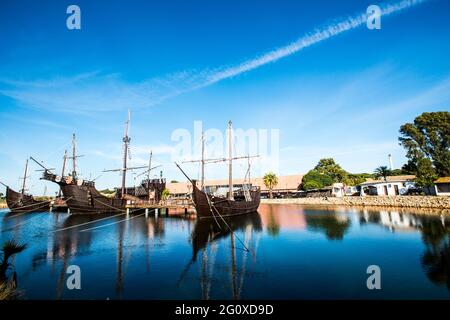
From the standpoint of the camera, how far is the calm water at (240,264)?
31.2ft

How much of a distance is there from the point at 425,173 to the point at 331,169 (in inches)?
1271

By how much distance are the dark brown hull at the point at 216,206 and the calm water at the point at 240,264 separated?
21.1 feet

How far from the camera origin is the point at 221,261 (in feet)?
45.1

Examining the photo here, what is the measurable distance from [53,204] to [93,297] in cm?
5032

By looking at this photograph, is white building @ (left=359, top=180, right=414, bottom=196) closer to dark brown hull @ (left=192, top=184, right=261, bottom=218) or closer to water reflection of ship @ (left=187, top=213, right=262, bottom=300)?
dark brown hull @ (left=192, top=184, right=261, bottom=218)

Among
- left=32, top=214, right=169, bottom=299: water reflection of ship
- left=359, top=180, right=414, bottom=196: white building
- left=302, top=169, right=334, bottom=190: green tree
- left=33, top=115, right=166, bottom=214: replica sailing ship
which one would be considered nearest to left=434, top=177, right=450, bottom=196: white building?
left=359, top=180, right=414, bottom=196: white building

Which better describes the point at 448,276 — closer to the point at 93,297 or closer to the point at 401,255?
A: the point at 401,255

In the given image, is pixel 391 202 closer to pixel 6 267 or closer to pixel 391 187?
pixel 391 187

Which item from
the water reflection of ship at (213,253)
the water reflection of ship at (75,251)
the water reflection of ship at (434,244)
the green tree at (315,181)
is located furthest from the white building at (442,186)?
the water reflection of ship at (75,251)

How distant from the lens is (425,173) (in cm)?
3925

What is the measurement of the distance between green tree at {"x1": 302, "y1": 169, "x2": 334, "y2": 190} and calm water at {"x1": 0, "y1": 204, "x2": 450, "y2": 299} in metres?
41.2

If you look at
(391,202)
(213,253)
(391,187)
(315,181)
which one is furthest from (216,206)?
(315,181)

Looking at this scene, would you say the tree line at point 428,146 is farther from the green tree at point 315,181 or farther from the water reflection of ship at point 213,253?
the water reflection of ship at point 213,253
